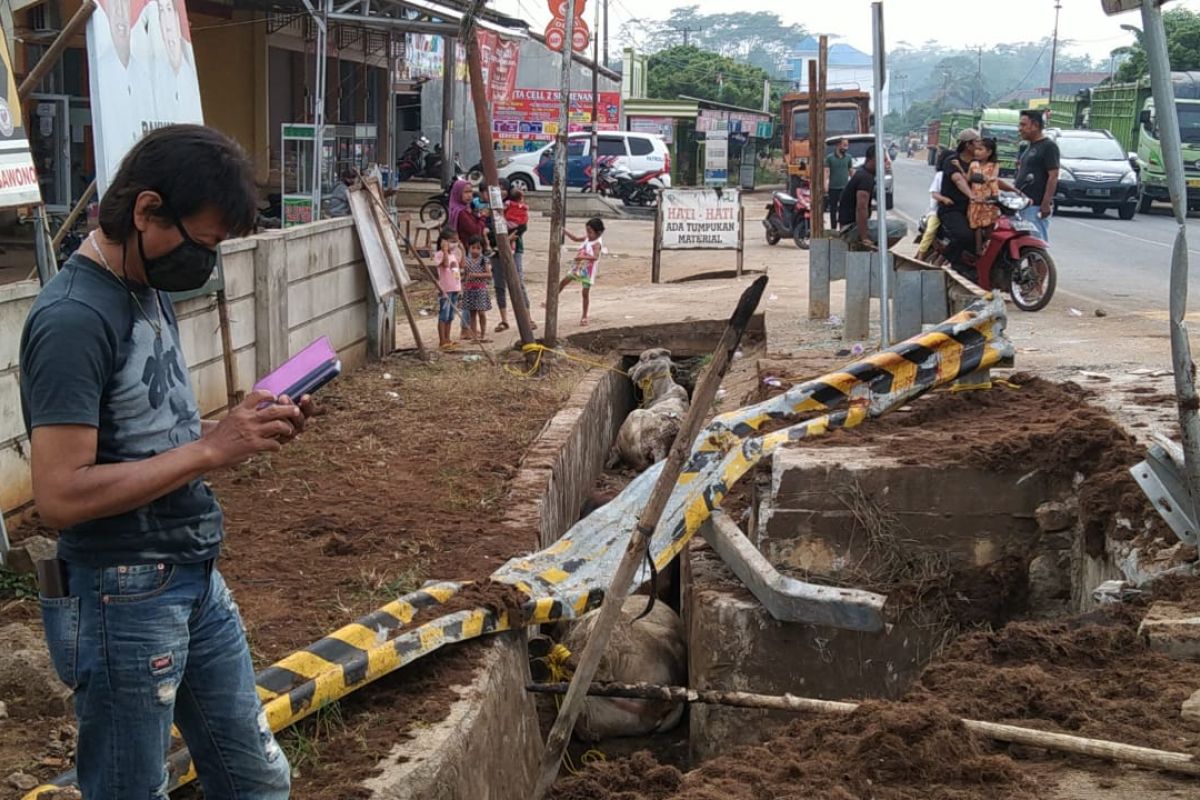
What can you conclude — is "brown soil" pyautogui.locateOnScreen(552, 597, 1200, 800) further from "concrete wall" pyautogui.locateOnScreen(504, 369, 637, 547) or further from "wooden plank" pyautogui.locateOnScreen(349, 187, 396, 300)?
"wooden plank" pyautogui.locateOnScreen(349, 187, 396, 300)

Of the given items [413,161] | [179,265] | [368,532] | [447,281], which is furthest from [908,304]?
[413,161]

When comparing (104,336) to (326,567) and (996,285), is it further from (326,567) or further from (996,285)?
(996,285)

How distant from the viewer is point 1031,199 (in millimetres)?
13273

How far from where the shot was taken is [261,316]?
932cm

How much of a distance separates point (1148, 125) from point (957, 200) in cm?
1862

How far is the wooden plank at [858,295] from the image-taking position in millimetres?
11258

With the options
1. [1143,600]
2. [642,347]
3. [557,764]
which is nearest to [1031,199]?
[642,347]

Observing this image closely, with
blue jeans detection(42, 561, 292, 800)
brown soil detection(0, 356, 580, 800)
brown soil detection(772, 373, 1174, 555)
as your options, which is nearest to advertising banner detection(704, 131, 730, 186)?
brown soil detection(0, 356, 580, 800)

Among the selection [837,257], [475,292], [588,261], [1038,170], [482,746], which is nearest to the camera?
[482,746]

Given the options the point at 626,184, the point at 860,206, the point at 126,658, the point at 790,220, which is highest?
the point at 626,184

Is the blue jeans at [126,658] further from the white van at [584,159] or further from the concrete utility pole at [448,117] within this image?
the white van at [584,159]

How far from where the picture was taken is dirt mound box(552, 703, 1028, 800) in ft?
12.2

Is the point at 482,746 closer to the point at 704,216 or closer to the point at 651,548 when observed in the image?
the point at 651,548

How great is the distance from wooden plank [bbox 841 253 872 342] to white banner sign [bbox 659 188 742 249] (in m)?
6.90
